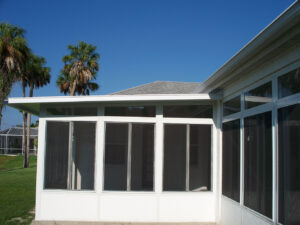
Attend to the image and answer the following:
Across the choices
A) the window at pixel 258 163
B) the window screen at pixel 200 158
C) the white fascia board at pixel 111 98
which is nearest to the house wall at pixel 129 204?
the window screen at pixel 200 158

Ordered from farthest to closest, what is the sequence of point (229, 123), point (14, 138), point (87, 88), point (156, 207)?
point (14, 138)
point (87, 88)
point (156, 207)
point (229, 123)

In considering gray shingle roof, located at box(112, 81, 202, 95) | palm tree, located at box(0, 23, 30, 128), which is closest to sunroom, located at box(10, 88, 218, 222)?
gray shingle roof, located at box(112, 81, 202, 95)

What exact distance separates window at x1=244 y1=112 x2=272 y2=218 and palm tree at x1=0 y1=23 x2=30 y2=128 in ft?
46.7

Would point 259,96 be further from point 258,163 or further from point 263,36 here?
point 263,36

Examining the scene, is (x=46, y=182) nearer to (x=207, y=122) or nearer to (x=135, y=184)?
(x=135, y=184)

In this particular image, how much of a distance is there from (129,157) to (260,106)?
124 inches

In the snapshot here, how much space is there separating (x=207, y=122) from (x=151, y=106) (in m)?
1.26

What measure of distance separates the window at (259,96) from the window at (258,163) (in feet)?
0.64

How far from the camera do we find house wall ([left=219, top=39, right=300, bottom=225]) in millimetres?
3934

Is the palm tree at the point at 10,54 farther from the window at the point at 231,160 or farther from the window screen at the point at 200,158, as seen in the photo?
the window at the point at 231,160

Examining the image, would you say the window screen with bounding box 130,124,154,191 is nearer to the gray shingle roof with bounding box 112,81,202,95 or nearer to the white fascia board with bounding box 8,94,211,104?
the white fascia board with bounding box 8,94,211,104

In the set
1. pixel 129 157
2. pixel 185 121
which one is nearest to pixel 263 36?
pixel 185 121

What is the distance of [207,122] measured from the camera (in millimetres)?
7004

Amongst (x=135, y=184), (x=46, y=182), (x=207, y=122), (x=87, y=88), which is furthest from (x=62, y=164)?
(x=87, y=88)
